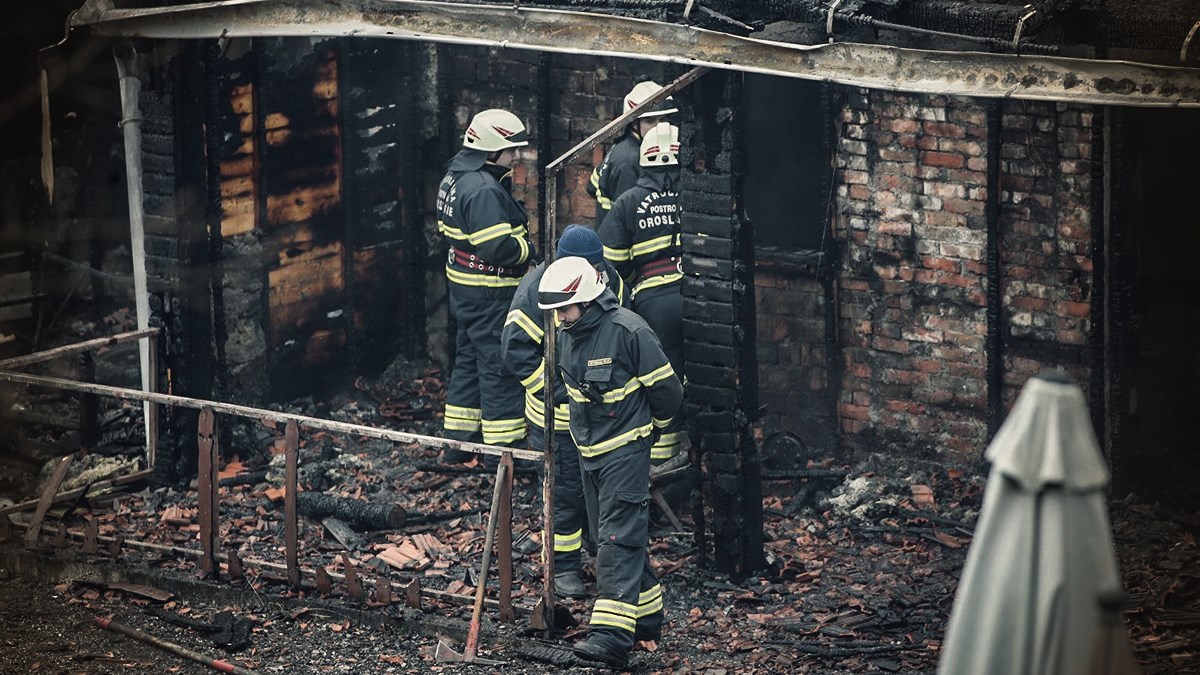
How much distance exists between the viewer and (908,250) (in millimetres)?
11141

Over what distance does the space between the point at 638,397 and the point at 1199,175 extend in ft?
12.4

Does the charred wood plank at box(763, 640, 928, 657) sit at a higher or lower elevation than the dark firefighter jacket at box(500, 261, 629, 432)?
lower

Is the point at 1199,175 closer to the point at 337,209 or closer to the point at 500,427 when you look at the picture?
the point at 500,427

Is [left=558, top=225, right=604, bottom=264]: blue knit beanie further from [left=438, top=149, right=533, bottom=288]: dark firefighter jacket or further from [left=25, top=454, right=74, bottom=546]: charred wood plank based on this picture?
[left=25, top=454, right=74, bottom=546]: charred wood plank

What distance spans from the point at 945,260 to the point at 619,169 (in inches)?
89.1

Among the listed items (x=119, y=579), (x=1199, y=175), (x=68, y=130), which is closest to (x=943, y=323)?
(x=1199, y=175)

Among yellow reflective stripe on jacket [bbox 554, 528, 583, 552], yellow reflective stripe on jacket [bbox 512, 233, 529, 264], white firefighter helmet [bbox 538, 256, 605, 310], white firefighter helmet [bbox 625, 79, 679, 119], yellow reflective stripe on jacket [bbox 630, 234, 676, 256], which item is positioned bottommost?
yellow reflective stripe on jacket [bbox 554, 528, 583, 552]

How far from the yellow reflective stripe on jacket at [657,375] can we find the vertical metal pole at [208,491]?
2611mm

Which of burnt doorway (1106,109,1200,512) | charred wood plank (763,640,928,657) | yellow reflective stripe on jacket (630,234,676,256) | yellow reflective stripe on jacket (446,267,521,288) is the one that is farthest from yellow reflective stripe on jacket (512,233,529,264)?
burnt doorway (1106,109,1200,512)

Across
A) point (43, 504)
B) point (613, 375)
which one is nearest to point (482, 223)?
point (613, 375)

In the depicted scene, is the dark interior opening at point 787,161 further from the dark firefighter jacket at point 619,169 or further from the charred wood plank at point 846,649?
the charred wood plank at point 846,649

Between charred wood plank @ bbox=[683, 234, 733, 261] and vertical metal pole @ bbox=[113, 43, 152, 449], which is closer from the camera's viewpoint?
charred wood plank @ bbox=[683, 234, 733, 261]

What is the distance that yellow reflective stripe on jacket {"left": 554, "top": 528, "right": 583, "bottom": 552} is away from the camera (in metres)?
9.76

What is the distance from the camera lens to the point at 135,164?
1126 centimetres
